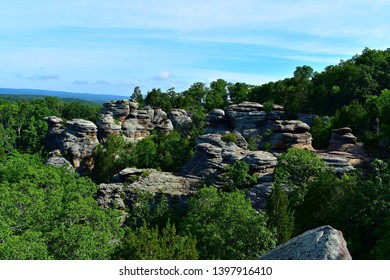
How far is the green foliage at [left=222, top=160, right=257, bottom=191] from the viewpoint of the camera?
121 feet

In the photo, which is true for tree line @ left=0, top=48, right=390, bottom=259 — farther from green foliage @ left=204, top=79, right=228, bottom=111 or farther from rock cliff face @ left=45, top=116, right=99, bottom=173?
green foliage @ left=204, top=79, right=228, bottom=111

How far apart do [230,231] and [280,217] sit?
368cm

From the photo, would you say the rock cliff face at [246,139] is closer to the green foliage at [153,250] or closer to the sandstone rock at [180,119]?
the sandstone rock at [180,119]

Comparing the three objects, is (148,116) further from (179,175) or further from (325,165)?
(325,165)

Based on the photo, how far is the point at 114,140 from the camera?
203 ft

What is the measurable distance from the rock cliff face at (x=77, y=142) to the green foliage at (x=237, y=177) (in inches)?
1170

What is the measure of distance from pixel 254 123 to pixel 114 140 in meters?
22.5

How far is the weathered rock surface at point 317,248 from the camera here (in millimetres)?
8086

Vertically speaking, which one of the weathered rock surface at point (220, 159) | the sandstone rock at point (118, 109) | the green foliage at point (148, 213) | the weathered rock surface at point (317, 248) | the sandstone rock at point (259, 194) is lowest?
the green foliage at point (148, 213)

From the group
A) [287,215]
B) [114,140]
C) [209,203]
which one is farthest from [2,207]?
[114,140]

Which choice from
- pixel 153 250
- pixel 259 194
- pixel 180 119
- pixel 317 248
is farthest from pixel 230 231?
pixel 180 119

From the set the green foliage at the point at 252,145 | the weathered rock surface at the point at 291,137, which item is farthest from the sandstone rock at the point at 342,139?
the green foliage at the point at 252,145

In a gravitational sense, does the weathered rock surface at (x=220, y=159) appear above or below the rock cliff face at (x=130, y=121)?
below
